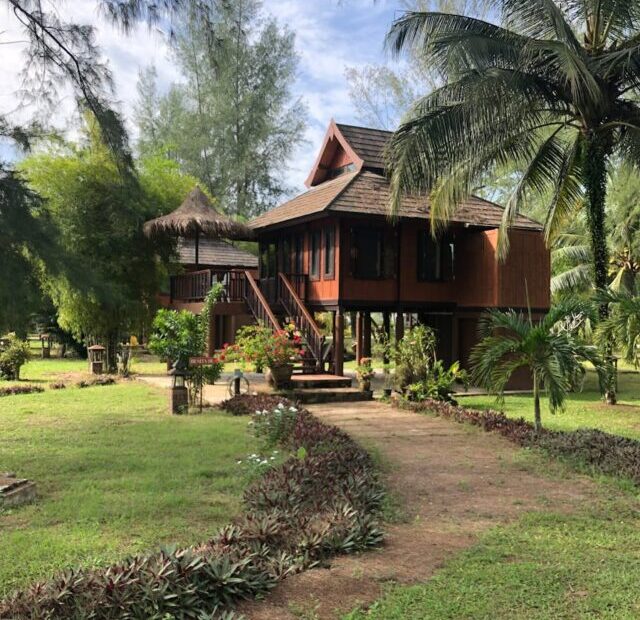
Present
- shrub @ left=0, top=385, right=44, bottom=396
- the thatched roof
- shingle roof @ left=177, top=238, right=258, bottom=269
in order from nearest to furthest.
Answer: shrub @ left=0, top=385, right=44, bottom=396
the thatched roof
shingle roof @ left=177, top=238, right=258, bottom=269

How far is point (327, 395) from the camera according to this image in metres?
12.6

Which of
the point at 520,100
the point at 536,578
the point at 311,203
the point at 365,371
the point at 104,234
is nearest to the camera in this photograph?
the point at 536,578

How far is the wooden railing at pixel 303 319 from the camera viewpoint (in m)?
14.2

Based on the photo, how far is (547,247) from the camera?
46.5 ft

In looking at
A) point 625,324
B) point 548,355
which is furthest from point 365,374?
point 548,355

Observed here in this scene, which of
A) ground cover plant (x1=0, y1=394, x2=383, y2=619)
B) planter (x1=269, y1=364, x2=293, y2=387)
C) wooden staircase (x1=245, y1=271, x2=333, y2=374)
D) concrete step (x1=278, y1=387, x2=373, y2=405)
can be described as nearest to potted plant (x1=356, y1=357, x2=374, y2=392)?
concrete step (x1=278, y1=387, x2=373, y2=405)

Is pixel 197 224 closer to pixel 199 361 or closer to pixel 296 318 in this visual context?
pixel 296 318

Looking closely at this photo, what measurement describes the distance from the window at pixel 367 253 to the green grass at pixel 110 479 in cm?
583

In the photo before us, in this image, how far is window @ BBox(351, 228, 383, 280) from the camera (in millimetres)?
15008

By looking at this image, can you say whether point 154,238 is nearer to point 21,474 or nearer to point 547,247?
point 547,247

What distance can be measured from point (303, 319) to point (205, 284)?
11.4 ft

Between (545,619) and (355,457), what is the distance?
351cm

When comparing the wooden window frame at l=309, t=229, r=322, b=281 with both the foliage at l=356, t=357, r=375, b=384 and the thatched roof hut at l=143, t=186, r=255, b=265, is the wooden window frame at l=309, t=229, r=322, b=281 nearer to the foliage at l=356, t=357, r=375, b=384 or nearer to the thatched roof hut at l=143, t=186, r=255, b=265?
the thatched roof hut at l=143, t=186, r=255, b=265

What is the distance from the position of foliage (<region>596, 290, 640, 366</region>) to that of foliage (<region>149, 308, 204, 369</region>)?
20.8 feet
